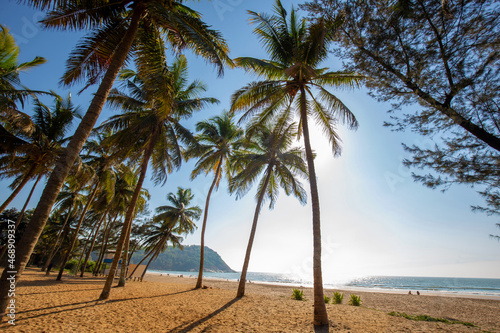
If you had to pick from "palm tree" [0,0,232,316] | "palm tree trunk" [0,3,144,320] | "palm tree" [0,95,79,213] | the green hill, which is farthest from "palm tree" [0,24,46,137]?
the green hill

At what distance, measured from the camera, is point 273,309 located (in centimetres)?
757

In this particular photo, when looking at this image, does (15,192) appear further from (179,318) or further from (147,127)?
(179,318)

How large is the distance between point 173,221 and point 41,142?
1406cm

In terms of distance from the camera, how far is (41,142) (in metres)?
10.5

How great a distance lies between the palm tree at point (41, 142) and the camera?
33.2ft

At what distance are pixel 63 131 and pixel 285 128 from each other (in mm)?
11295

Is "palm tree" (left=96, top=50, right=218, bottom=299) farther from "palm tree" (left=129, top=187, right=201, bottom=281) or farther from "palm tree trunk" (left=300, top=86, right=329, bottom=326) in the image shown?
"palm tree" (left=129, top=187, right=201, bottom=281)

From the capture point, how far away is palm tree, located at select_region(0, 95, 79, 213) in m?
10.1

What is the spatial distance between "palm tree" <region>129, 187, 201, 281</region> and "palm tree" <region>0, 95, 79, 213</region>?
12503 mm

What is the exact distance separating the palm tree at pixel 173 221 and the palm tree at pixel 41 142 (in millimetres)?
12503

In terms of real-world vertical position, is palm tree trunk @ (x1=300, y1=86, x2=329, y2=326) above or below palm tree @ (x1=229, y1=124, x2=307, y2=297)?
below

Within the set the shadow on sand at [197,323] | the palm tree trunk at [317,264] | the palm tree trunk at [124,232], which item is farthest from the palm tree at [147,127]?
the palm tree trunk at [317,264]

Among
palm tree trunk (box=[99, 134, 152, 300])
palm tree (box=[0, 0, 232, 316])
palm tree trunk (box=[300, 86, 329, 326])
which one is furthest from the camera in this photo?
palm tree trunk (box=[99, 134, 152, 300])

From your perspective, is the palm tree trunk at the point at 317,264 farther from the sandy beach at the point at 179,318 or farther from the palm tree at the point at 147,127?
the palm tree at the point at 147,127
